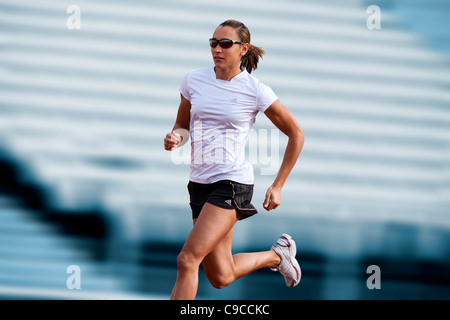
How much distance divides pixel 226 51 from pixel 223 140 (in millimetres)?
476

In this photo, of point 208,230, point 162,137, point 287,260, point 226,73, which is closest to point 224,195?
point 208,230

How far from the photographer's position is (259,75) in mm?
4754

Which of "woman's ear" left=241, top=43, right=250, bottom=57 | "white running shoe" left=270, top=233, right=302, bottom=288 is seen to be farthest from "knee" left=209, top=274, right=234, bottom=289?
"woman's ear" left=241, top=43, right=250, bottom=57

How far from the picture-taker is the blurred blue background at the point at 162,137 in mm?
4711

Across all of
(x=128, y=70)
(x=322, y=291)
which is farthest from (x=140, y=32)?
(x=322, y=291)

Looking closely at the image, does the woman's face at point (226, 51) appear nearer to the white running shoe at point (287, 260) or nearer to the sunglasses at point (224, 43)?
the sunglasses at point (224, 43)

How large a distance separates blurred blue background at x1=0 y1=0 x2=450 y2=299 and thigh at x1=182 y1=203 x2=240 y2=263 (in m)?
1.35

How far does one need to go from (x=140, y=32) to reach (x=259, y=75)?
947 mm

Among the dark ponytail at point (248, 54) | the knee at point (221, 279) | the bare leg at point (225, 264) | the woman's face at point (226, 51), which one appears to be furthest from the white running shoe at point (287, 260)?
the woman's face at point (226, 51)

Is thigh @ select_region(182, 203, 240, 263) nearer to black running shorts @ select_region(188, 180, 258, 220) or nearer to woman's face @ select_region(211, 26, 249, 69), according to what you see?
black running shorts @ select_region(188, 180, 258, 220)

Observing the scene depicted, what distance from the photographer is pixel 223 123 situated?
11.1ft

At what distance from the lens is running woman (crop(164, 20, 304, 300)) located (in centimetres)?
333

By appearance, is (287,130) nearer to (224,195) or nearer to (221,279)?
(224,195)

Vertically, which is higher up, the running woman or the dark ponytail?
the dark ponytail
